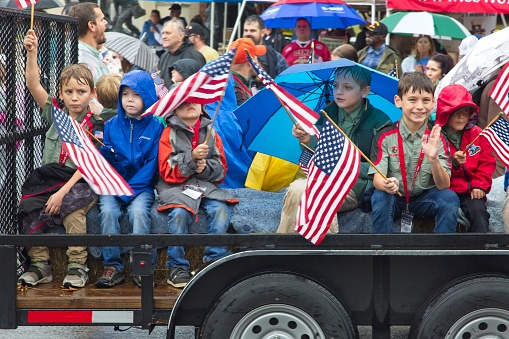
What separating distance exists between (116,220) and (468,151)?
89.8 inches

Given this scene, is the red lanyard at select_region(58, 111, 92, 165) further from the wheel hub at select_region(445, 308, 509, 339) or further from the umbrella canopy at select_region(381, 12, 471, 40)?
the umbrella canopy at select_region(381, 12, 471, 40)

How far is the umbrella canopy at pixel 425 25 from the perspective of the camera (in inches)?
553

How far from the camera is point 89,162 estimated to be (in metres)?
4.96

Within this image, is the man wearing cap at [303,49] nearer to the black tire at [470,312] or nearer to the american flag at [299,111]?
the american flag at [299,111]

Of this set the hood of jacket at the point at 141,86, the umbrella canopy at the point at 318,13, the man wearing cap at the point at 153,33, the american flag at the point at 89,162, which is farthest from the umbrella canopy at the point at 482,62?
the man wearing cap at the point at 153,33

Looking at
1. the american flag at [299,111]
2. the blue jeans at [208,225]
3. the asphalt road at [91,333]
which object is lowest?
the asphalt road at [91,333]

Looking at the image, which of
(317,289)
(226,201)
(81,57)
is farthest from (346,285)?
(81,57)

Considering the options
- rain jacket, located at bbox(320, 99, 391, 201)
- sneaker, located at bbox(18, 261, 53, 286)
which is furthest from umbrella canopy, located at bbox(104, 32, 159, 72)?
sneaker, located at bbox(18, 261, 53, 286)

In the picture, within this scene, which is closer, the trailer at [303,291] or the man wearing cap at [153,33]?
the trailer at [303,291]

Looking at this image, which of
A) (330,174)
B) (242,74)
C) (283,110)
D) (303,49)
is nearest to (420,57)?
(303,49)

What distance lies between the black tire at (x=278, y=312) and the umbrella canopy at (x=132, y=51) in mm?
5953

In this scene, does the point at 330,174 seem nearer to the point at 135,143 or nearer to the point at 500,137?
the point at 500,137

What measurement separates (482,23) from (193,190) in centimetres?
1182

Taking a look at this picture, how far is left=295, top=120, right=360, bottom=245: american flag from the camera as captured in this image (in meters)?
4.76
